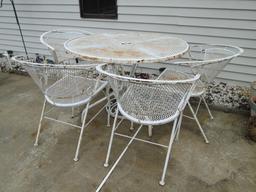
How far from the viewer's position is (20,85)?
3.60m

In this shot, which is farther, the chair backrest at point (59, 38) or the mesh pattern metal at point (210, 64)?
the chair backrest at point (59, 38)

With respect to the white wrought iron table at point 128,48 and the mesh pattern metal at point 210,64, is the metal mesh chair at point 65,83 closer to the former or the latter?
the white wrought iron table at point 128,48

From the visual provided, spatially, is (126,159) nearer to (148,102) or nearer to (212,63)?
(148,102)

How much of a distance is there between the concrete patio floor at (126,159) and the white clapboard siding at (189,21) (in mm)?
692

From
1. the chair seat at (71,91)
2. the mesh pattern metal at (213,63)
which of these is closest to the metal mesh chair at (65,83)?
the chair seat at (71,91)

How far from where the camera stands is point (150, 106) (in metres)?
1.63

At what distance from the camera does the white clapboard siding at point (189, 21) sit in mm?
2605

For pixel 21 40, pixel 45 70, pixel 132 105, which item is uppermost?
pixel 45 70

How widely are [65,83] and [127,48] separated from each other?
0.69 m

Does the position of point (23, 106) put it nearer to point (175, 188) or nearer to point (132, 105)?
point (132, 105)

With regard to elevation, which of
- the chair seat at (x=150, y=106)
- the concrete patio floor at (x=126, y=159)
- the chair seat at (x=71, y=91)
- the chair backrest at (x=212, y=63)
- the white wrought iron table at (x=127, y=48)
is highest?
the white wrought iron table at (x=127, y=48)

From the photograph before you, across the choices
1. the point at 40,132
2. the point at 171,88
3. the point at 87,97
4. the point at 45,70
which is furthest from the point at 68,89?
the point at 171,88

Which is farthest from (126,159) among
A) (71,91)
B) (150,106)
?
(71,91)

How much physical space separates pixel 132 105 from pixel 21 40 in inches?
136
